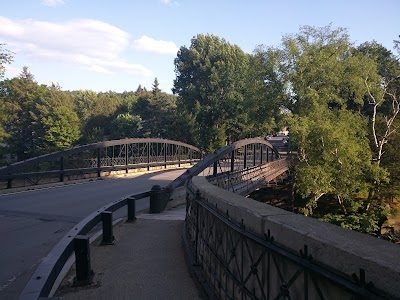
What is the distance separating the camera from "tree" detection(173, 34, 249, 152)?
194 ft

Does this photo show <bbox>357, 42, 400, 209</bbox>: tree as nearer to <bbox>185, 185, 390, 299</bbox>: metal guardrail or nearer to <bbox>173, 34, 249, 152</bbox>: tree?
<bbox>185, 185, 390, 299</bbox>: metal guardrail

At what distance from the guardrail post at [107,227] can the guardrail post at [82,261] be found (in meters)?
2.28

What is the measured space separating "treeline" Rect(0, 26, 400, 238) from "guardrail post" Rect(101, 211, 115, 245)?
49.4ft

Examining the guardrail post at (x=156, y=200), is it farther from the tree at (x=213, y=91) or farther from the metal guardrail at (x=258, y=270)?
the tree at (x=213, y=91)

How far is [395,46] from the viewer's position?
26.6 meters

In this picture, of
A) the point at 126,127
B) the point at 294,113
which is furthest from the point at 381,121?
the point at 126,127

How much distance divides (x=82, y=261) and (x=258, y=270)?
3.13m

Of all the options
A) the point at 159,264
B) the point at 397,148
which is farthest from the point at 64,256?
the point at 397,148

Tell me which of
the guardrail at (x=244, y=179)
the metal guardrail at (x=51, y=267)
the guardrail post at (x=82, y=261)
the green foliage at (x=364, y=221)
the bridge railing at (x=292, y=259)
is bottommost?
the green foliage at (x=364, y=221)

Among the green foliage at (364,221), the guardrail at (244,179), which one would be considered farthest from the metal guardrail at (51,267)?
the green foliage at (364,221)

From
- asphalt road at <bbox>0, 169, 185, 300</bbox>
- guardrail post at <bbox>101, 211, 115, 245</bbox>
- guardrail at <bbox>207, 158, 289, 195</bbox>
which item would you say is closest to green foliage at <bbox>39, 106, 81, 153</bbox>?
guardrail at <bbox>207, 158, 289, 195</bbox>

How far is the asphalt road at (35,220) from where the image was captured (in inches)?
245

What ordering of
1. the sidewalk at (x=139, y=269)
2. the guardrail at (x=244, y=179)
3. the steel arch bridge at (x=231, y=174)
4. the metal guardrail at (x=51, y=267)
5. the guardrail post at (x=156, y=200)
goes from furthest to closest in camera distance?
the guardrail at (x=244, y=179) < the steel arch bridge at (x=231, y=174) < the guardrail post at (x=156, y=200) < the sidewalk at (x=139, y=269) < the metal guardrail at (x=51, y=267)

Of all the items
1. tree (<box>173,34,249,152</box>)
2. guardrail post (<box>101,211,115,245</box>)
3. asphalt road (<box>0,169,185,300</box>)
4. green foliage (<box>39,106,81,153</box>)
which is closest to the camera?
asphalt road (<box>0,169,185,300</box>)
